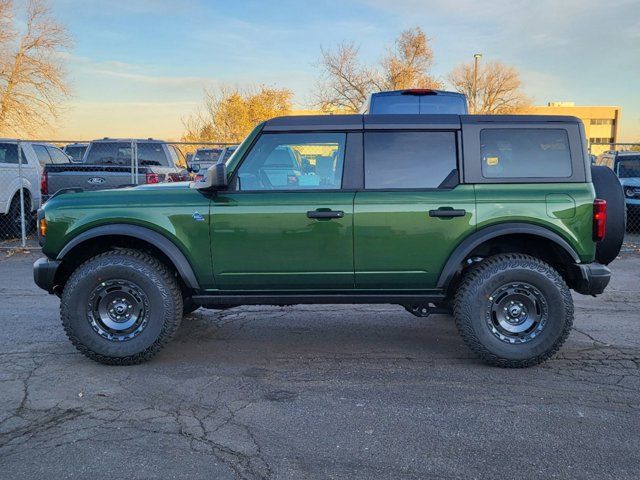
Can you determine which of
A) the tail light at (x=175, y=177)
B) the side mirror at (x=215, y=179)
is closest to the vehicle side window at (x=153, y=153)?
the tail light at (x=175, y=177)

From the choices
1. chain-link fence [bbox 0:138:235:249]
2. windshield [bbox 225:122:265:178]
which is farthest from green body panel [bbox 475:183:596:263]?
chain-link fence [bbox 0:138:235:249]

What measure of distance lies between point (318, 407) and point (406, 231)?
58.7 inches

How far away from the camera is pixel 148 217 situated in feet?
14.8

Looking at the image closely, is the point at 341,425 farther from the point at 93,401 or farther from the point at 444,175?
the point at 444,175

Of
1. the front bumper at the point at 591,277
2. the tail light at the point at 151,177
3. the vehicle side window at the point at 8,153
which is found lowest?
the front bumper at the point at 591,277

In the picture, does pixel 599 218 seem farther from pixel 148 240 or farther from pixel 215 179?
pixel 148 240

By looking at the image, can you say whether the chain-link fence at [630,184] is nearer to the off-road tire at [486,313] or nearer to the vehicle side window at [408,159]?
the off-road tire at [486,313]

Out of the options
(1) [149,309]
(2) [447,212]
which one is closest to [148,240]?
(1) [149,309]

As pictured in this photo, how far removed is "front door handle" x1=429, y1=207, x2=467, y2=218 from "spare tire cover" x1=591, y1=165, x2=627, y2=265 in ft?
4.00

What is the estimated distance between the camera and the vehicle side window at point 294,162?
15.0 feet

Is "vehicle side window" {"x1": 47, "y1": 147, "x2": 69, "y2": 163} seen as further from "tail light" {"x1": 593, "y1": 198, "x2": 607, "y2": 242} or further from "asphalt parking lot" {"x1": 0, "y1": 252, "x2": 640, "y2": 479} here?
"tail light" {"x1": 593, "y1": 198, "x2": 607, "y2": 242}

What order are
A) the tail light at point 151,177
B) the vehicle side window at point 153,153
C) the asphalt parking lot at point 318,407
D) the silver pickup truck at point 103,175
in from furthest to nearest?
the vehicle side window at point 153,153 < the tail light at point 151,177 < the silver pickup truck at point 103,175 < the asphalt parking lot at point 318,407

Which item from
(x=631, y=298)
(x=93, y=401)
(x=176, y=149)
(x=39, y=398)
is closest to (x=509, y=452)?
(x=93, y=401)

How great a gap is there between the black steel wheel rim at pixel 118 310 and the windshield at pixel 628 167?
40.5 ft
